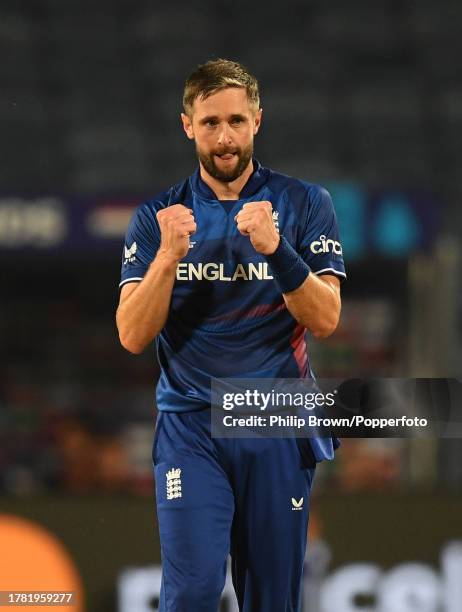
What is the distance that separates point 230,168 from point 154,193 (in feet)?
16.3

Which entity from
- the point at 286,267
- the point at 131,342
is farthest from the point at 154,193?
the point at 286,267

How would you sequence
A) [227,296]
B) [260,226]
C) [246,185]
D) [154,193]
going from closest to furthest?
[260,226], [227,296], [246,185], [154,193]

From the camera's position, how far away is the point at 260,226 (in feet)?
9.83

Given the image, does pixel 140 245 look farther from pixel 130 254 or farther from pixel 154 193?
pixel 154 193

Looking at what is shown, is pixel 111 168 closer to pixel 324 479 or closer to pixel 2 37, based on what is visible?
pixel 2 37

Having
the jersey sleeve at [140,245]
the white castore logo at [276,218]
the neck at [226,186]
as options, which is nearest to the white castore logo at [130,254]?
the jersey sleeve at [140,245]

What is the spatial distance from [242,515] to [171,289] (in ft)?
2.09

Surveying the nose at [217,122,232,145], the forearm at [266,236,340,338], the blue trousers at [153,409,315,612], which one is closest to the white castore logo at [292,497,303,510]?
the blue trousers at [153,409,315,612]

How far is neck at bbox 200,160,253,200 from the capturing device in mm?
3293

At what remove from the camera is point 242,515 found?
10.6 feet

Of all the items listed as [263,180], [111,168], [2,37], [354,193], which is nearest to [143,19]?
[2,37]

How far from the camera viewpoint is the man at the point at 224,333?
312 centimetres

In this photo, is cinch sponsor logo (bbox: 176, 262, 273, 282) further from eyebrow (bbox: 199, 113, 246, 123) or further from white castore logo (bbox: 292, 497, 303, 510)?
white castore logo (bbox: 292, 497, 303, 510)
